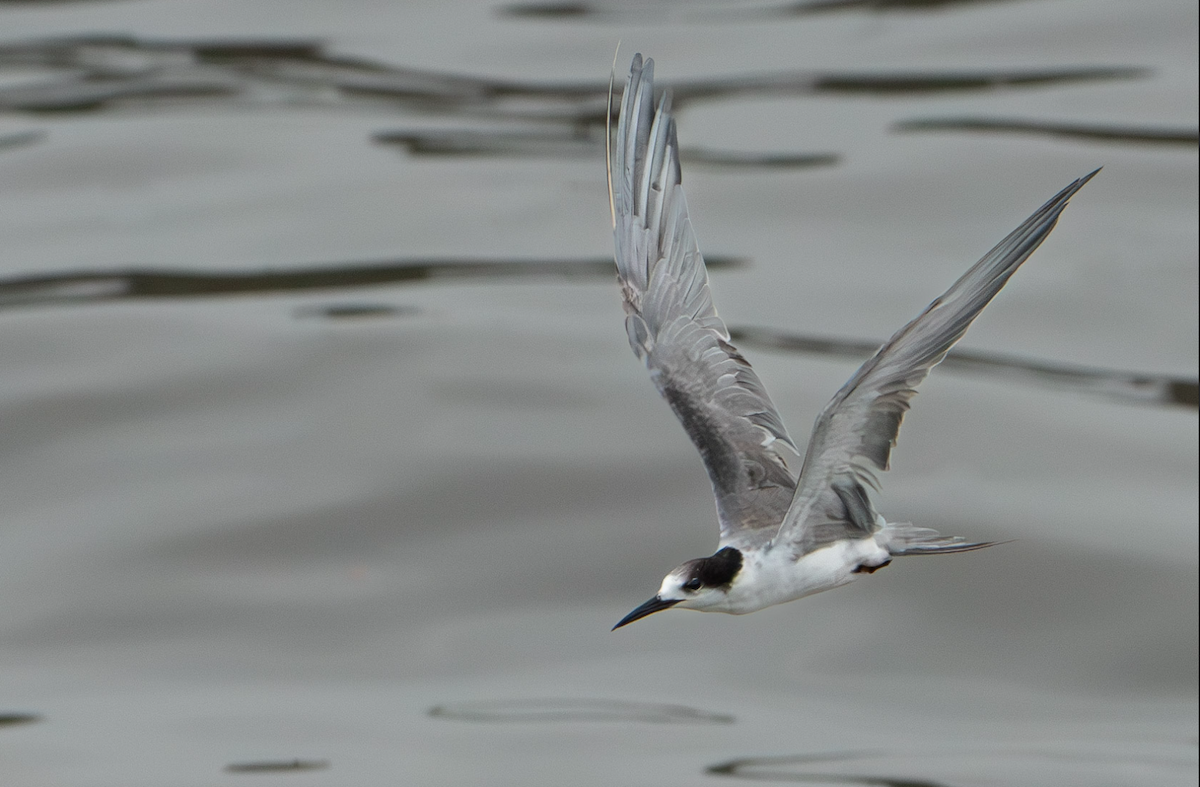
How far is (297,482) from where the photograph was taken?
10727mm

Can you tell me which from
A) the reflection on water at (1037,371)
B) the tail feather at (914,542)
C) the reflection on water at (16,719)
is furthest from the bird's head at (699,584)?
the reflection on water at (1037,371)

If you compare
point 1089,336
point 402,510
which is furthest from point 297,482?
point 1089,336

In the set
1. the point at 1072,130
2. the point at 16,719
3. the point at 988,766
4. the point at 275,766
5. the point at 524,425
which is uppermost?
the point at 1072,130

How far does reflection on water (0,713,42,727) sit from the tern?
4.85m

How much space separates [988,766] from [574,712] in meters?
2.26

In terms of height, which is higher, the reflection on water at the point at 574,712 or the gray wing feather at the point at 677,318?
the gray wing feather at the point at 677,318

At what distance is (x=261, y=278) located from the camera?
487 inches

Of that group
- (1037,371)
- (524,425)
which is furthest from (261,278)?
(1037,371)

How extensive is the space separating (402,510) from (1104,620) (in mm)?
4368

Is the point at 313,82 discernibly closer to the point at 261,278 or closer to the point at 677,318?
the point at 261,278

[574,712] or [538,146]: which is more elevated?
[538,146]

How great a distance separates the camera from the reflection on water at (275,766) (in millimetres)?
8664

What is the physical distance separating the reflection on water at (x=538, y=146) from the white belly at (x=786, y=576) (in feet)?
30.8

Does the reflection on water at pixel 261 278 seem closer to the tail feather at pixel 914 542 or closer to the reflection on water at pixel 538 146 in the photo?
the reflection on water at pixel 538 146
